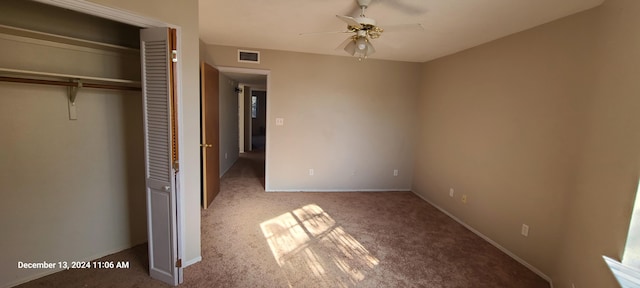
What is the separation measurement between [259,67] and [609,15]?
376cm

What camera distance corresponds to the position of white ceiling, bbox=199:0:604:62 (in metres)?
2.13

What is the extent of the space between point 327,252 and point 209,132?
2.19 metres

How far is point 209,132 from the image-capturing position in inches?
137

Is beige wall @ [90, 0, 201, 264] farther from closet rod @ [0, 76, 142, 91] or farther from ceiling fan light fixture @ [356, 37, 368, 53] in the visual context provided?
ceiling fan light fixture @ [356, 37, 368, 53]

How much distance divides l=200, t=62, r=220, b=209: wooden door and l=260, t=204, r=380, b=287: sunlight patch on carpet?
1.00m

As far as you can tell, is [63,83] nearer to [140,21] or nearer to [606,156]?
[140,21]

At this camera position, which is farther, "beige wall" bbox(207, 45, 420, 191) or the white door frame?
"beige wall" bbox(207, 45, 420, 191)

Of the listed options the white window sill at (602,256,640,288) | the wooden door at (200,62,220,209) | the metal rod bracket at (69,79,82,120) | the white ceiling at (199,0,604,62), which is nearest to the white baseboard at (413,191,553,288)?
the white window sill at (602,256,640,288)

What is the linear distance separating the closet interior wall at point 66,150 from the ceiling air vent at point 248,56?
1722 mm

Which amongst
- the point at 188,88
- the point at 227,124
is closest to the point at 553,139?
the point at 188,88

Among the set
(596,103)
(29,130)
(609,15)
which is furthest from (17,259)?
A: (609,15)

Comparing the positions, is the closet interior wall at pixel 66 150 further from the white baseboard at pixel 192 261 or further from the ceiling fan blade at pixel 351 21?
the ceiling fan blade at pixel 351 21

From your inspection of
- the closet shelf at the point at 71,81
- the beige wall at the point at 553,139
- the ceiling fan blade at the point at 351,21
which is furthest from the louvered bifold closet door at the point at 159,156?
the beige wall at the point at 553,139

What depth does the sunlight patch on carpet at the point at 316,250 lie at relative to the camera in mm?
2252
